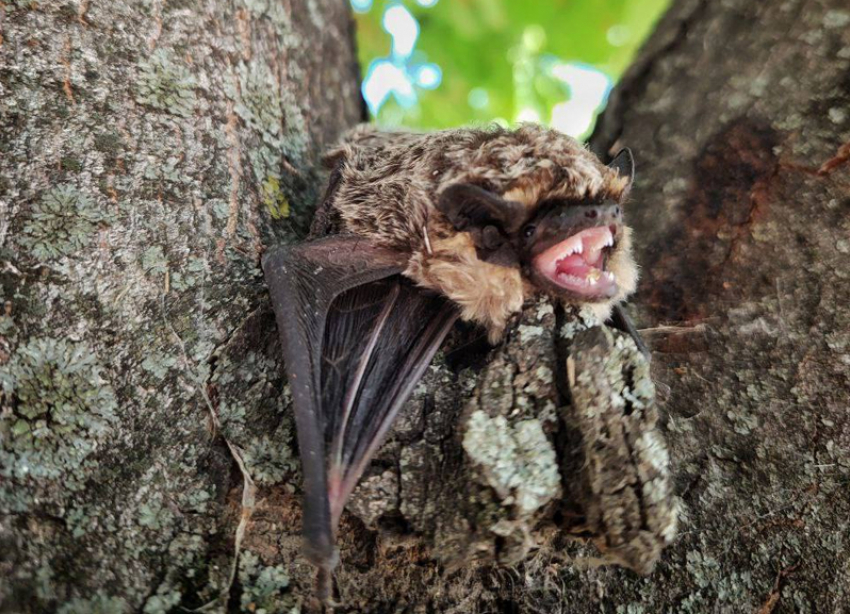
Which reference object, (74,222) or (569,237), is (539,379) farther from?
(74,222)

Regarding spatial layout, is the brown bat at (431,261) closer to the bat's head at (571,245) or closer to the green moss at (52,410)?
the bat's head at (571,245)

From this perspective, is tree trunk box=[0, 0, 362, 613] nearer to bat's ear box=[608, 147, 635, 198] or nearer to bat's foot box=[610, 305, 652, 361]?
bat's foot box=[610, 305, 652, 361]

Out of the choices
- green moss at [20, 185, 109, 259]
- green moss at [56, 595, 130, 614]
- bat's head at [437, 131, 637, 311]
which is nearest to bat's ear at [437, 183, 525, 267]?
bat's head at [437, 131, 637, 311]

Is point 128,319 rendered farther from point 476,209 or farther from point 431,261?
point 476,209

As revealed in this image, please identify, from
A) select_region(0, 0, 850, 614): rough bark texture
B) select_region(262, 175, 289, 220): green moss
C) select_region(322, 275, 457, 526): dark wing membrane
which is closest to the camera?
select_region(0, 0, 850, 614): rough bark texture

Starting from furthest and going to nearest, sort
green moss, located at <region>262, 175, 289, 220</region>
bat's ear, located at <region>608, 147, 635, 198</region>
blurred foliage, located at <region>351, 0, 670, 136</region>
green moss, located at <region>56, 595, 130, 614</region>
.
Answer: blurred foliage, located at <region>351, 0, 670, 136</region>, bat's ear, located at <region>608, 147, 635, 198</region>, green moss, located at <region>262, 175, 289, 220</region>, green moss, located at <region>56, 595, 130, 614</region>

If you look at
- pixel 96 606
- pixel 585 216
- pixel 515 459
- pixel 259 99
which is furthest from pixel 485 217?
pixel 96 606

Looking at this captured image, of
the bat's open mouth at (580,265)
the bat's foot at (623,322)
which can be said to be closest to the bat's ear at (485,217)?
the bat's open mouth at (580,265)
